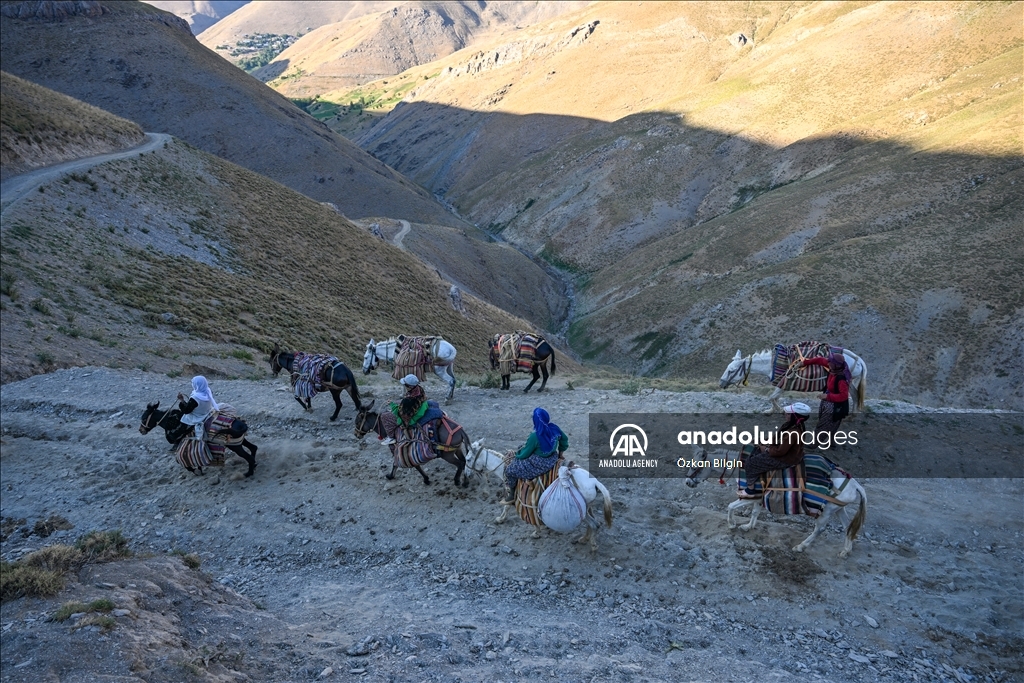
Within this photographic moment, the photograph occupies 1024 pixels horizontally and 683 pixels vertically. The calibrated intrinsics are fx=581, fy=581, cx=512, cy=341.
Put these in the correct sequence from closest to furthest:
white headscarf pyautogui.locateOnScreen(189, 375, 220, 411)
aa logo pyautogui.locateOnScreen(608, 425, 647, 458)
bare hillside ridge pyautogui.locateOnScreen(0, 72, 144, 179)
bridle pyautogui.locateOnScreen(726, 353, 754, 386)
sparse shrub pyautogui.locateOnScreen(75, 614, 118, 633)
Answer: sparse shrub pyautogui.locateOnScreen(75, 614, 118, 633) < white headscarf pyautogui.locateOnScreen(189, 375, 220, 411) < aa logo pyautogui.locateOnScreen(608, 425, 647, 458) < bridle pyautogui.locateOnScreen(726, 353, 754, 386) < bare hillside ridge pyautogui.locateOnScreen(0, 72, 144, 179)

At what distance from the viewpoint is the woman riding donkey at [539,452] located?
819 cm

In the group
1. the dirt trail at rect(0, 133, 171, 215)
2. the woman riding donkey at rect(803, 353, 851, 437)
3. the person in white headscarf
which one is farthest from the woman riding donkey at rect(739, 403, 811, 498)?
the dirt trail at rect(0, 133, 171, 215)

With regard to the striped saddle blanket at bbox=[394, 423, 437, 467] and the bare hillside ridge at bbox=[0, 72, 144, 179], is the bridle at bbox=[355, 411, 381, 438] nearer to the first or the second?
the striped saddle blanket at bbox=[394, 423, 437, 467]

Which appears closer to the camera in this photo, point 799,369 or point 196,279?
point 799,369

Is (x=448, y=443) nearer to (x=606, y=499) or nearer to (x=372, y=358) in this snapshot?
(x=606, y=499)

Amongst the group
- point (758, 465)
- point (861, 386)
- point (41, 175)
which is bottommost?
point (758, 465)

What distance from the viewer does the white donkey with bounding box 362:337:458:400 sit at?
46.8 ft

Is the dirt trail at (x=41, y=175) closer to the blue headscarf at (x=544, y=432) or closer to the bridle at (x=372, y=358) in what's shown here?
the bridle at (x=372, y=358)

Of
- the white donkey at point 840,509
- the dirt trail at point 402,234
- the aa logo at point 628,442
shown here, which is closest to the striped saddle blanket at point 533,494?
the white donkey at point 840,509

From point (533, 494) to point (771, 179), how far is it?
57.4 metres

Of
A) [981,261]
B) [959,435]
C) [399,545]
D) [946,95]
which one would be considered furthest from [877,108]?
[399,545]

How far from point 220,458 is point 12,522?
358cm

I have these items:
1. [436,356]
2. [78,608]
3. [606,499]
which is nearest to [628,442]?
[606,499]

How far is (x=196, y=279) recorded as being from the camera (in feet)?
80.1
